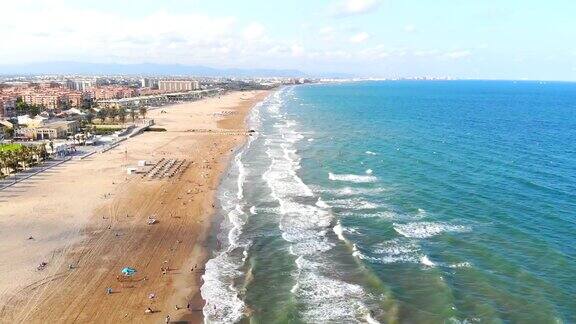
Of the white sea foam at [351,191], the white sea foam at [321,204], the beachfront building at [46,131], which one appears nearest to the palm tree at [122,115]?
the beachfront building at [46,131]

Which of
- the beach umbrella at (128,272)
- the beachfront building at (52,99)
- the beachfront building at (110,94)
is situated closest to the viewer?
the beach umbrella at (128,272)

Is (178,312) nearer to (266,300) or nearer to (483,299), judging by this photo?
(266,300)

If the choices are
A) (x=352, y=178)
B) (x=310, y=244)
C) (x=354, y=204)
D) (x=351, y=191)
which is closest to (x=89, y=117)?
(x=352, y=178)

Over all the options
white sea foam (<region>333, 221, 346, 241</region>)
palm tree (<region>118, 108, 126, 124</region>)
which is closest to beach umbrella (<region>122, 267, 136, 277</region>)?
white sea foam (<region>333, 221, 346, 241</region>)

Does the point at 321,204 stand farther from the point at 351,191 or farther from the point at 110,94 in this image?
the point at 110,94

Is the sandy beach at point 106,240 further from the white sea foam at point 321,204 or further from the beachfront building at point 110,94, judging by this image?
the beachfront building at point 110,94

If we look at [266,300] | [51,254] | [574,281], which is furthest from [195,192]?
[574,281]
